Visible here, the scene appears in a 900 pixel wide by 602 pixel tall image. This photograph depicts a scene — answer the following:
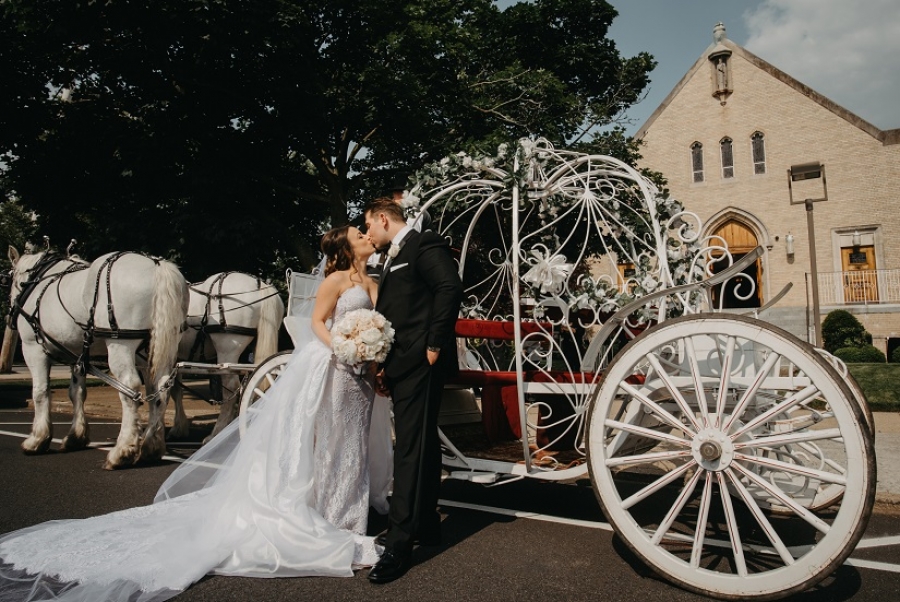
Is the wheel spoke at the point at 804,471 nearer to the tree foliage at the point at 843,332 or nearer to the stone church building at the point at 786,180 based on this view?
the tree foliage at the point at 843,332

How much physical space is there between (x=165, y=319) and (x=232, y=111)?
8545 millimetres

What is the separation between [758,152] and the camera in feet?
75.3

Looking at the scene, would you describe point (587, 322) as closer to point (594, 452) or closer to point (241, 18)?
point (594, 452)

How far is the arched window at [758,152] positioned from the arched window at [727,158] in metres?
0.75

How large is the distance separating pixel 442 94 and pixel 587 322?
1035 centimetres

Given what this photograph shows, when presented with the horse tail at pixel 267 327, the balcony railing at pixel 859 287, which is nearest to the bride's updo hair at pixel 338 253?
the horse tail at pixel 267 327

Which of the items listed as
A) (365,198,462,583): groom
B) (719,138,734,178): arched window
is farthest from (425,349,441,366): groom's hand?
(719,138,734,178): arched window

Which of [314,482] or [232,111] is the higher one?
[232,111]

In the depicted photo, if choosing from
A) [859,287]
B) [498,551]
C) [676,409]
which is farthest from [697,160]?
[498,551]

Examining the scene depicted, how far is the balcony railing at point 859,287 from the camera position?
2052cm

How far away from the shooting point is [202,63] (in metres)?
12.2

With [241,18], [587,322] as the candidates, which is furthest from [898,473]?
[241,18]

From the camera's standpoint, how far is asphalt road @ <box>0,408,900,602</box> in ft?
10.2

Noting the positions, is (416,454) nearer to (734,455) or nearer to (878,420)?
(734,455)
